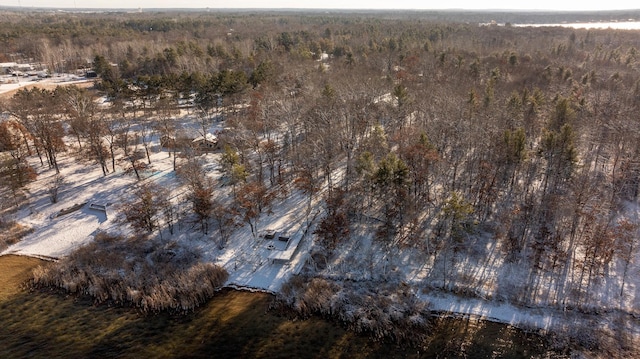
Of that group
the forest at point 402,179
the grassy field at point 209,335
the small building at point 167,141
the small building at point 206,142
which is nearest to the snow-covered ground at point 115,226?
the forest at point 402,179

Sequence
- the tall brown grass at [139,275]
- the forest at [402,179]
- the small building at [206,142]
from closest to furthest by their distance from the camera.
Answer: the tall brown grass at [139,275]
the forest at [402,179]
the small building at [206,142]

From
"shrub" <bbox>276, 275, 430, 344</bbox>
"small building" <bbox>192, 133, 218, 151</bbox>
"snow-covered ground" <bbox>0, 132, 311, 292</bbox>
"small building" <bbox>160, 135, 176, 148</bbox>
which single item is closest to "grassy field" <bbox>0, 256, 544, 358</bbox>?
"shrub" <bbox>276, 275, 430, 344</bbox>

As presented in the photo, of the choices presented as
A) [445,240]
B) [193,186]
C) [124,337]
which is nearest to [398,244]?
[445,240]

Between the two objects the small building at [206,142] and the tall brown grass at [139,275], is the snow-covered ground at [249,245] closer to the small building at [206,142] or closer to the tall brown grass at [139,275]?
the tall brown grass at [139,275]

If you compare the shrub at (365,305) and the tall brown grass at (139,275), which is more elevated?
the tall brown grass at (139,275)

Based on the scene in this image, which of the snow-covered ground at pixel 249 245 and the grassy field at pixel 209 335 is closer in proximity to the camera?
the grassy field at pixel 209 335

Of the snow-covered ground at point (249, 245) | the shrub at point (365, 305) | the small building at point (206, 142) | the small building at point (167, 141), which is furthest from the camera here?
the small building at point (206, 142)

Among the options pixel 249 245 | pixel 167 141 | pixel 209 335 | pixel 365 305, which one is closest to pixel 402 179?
pixel 365 305

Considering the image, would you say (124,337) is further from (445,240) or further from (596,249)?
(596,249)

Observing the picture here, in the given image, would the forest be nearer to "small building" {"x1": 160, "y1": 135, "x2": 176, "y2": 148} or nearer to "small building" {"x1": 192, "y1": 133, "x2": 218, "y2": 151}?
"small building" {"x1": 160, "y1": 135, "x2": 176, "y2": 148}
